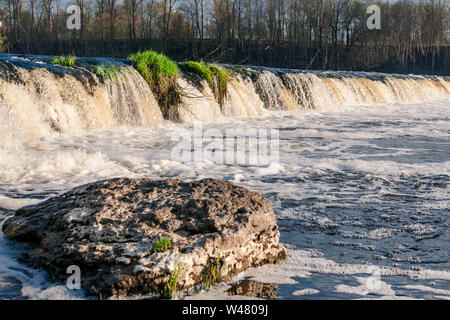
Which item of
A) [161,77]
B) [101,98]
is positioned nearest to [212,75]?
[161,77]

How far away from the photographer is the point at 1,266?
2.33 m

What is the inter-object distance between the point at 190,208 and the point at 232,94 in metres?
9.75

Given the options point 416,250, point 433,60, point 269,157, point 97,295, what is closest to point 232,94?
point 269,157

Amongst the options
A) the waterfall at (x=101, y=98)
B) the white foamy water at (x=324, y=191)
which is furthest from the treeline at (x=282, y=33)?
the white foamy water at (x=324, y=191)

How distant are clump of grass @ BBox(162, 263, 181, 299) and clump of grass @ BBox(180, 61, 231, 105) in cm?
966

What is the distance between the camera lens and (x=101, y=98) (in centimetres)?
874

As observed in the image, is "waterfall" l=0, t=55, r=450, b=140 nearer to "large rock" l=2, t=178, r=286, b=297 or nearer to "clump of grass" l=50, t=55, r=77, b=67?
"clump of grass" l=50, t=55, r=77, b=67

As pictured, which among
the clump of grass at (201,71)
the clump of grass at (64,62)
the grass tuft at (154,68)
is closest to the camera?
the clump of grass at (64,62)

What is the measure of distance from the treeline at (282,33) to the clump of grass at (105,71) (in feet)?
109

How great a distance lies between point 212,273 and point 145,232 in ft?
1.38

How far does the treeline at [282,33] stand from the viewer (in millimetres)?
43144

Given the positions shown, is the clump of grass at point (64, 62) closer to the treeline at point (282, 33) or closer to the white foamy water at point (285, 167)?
the white foamy water at point (285, 167)

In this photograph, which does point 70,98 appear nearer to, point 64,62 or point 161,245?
point 64,62
